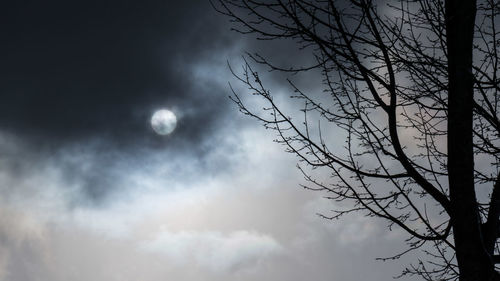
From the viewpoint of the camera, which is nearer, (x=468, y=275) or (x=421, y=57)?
(x=468, y=275)

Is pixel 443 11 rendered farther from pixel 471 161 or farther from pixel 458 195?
pixel 458 195

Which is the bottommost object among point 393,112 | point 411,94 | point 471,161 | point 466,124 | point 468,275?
point 468,275

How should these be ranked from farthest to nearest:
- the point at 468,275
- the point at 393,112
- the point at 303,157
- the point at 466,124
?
the point at 303,157, the point at 393,112, the point at 466,124, the point at 468,275

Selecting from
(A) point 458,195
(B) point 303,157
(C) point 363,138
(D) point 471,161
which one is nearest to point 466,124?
(D) point 471,161

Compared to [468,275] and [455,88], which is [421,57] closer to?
[455,88]

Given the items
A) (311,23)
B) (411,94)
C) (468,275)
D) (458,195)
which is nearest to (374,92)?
(411,94)

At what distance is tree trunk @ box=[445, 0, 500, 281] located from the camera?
3582mm

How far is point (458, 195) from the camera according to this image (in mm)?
3678

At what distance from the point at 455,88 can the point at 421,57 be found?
1.76ft

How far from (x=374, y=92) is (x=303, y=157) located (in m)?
0.94

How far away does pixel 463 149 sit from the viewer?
374cm


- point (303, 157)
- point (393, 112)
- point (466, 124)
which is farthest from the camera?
point (303, 157)

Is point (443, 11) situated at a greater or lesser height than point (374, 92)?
greater

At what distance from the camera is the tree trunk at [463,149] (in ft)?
11.8
